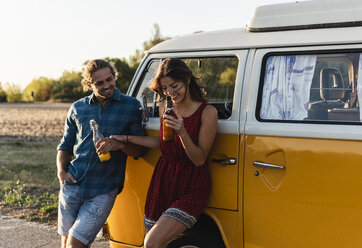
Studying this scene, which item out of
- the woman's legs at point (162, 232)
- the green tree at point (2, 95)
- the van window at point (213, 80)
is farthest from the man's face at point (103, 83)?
the green tree at point (2, 95)

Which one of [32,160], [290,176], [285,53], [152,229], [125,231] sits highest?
[285,53]

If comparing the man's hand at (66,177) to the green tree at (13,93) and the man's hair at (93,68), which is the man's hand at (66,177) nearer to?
the man's hair at (93,68)

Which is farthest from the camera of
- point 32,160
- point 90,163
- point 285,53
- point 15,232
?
point 32,160

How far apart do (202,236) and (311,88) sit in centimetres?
142

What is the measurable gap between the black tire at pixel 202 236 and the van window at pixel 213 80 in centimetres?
88

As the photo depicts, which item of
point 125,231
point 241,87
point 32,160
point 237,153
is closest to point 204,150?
point 237,153

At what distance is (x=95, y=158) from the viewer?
12.0 feet

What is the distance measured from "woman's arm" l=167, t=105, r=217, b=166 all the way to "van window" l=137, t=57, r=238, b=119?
1.14ft

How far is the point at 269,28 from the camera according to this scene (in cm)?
338

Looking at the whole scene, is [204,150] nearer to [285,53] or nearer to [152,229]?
[152,229]

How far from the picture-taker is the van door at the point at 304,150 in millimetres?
2955

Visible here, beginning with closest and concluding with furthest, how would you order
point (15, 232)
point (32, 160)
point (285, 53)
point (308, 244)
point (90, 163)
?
point (308, 244)
point (285, 53)
point (90, 163)
point (15, 232)
point (32, 160)

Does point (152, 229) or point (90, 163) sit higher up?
point (90, 163)

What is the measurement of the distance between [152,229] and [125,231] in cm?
79
